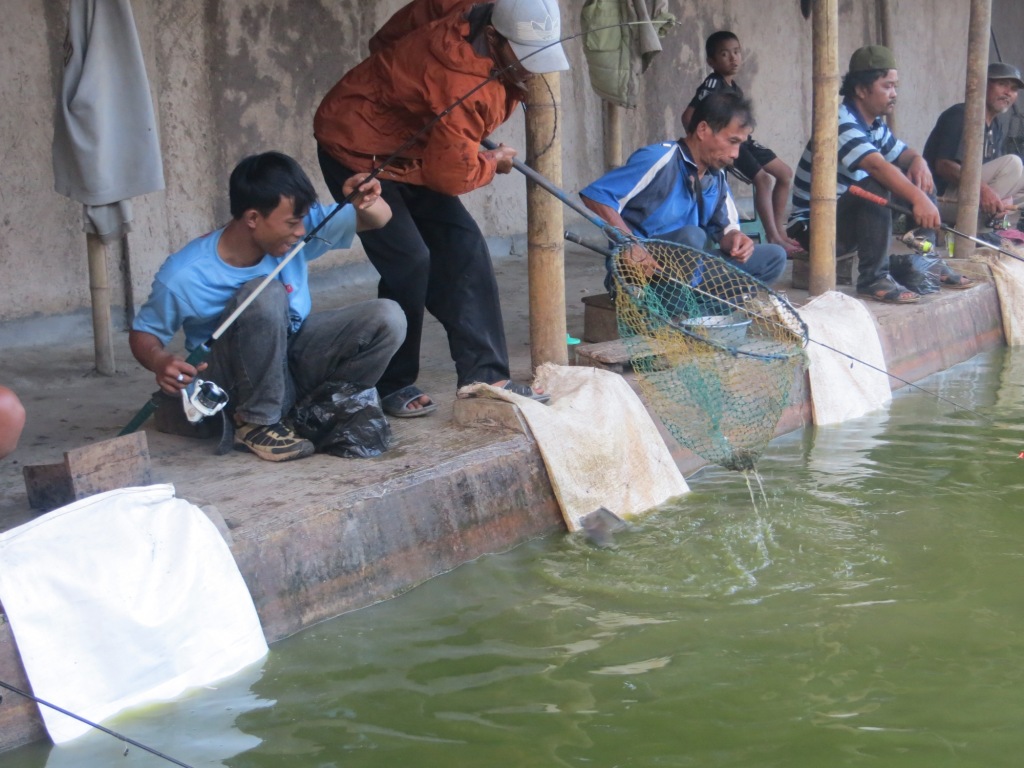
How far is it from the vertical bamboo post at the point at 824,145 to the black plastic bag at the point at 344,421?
341 cm

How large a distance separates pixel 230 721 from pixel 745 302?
2.88 m

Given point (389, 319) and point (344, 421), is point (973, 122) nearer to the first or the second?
point (389, 319)

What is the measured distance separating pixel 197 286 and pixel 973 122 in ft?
19.5

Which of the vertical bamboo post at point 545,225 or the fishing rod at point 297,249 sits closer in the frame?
the fishing rod at point 297,249

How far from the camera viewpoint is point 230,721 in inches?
125

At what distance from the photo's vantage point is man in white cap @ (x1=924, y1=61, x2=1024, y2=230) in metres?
8.79

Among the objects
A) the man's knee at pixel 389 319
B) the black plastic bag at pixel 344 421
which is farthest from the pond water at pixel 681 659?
the man's knee at pixel 389 319

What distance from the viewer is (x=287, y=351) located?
4.50 metres

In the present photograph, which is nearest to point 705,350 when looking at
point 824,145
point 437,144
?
point 437,144

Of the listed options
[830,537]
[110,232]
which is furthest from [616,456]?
[110,232]

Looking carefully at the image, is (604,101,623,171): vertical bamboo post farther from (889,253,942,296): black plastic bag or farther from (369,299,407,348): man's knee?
(369,299,407,348): man's knee

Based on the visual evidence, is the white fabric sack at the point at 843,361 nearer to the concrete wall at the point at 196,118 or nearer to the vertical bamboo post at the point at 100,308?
the concrete wall at the point at 196,118

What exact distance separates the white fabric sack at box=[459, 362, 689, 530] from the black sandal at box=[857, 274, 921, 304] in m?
2.77

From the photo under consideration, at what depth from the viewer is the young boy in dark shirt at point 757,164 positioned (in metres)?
8.36
